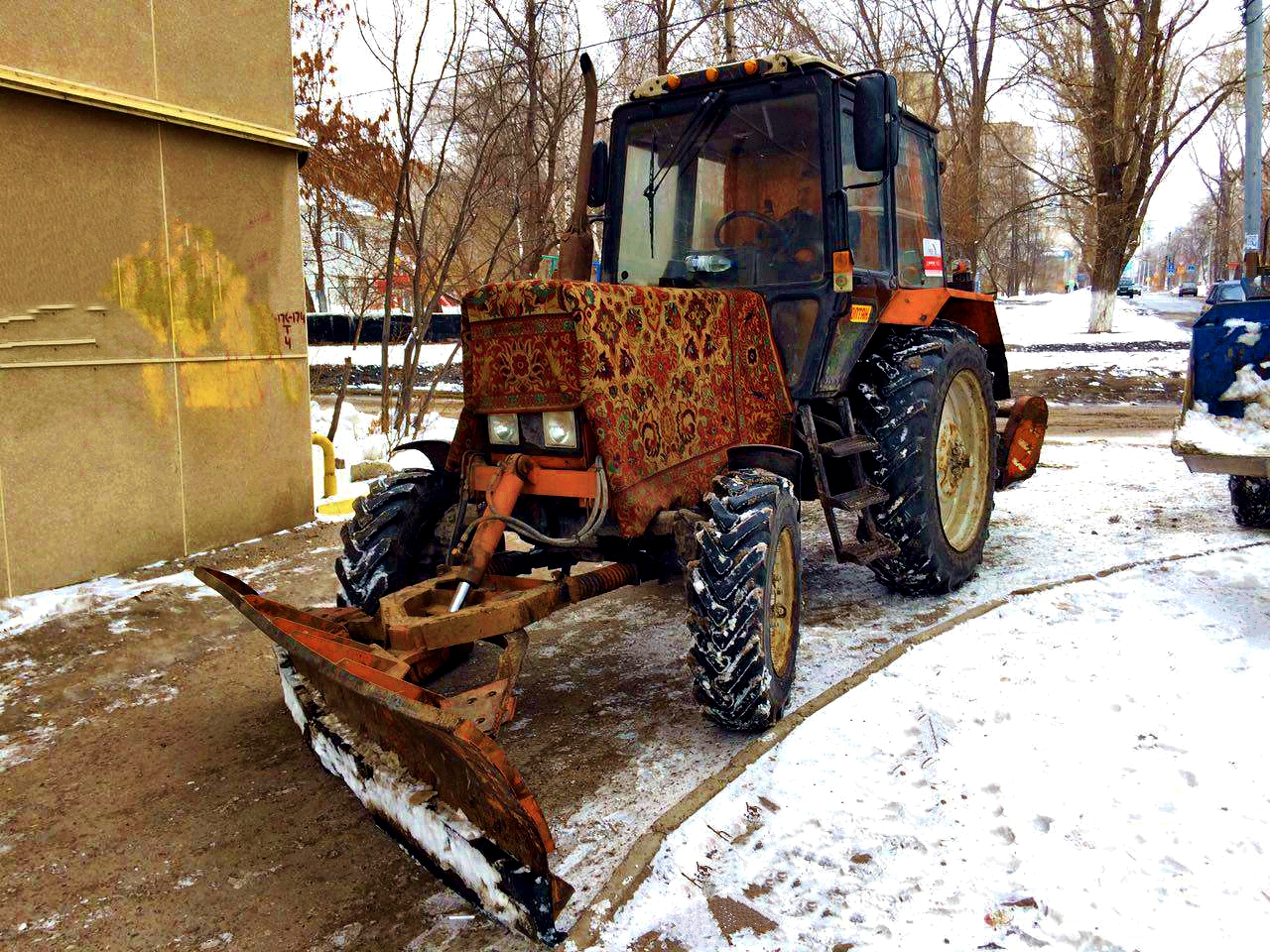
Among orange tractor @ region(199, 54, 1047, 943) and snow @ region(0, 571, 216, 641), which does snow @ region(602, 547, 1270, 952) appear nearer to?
orange tractor @ region(199, 54, 1047, 943)

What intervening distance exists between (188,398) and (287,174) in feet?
6.43

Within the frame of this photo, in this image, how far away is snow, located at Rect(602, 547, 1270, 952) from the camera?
2.66m

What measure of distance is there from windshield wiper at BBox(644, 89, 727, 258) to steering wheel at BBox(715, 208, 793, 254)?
1.20ft

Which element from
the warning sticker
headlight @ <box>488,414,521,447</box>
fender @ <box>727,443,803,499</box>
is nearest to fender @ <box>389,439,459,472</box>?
headlight @ <box>488,414,521,447</box>

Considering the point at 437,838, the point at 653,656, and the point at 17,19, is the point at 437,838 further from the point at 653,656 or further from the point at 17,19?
the point at 17,19

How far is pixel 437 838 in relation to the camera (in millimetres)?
2896

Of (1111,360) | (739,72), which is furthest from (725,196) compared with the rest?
(1111,360)

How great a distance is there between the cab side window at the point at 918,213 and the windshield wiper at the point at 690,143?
1.17 meters

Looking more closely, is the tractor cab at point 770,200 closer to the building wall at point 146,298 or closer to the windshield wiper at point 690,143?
the windshield wiper at point 690,143

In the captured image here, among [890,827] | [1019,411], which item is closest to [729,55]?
[1019,411]

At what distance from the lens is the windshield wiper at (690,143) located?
5.05 meters

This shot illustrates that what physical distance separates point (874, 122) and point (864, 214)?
2.56 feet

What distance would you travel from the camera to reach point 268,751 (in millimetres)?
3961

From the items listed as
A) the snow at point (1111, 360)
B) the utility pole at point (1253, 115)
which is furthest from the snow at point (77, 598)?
the utility pole at point (1253, 115)
